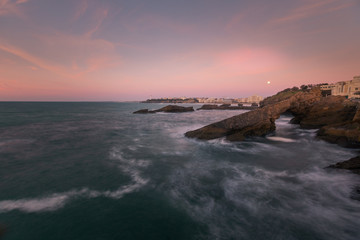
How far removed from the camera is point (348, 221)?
16.3ft

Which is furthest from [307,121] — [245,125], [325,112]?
[245,125]

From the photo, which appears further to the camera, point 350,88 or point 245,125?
point 350,88

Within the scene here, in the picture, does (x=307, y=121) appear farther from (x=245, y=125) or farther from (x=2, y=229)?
(x=2, y=229)

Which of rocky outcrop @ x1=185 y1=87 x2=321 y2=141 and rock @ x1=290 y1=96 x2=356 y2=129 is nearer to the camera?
rocky outcrop @ x1=185 y1=87 x2=321 y2=141

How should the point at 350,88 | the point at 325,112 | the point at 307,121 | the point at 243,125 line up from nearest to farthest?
the point at 243,125, the point at 325,112, the point at 307,121, the point at 350,88

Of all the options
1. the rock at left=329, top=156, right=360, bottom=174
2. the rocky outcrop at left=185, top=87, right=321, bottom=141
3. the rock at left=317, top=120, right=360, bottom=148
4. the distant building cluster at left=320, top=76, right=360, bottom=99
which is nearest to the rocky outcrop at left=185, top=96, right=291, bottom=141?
the rocky outcrop at left=185, top=87, right=321, bottom=141

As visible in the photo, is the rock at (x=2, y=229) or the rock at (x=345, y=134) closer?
the rock at (x=2, y=229)

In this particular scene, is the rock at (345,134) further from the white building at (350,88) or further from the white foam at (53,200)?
the white building at (350,88)

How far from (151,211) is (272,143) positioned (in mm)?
12882

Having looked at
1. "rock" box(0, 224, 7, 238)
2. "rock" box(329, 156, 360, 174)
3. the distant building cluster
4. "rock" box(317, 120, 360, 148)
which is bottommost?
"rock" box(0, 224, 7, 238)

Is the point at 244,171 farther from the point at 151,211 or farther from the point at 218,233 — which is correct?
the point at 151,211

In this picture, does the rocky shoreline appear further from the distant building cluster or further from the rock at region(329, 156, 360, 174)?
the distant building cluster

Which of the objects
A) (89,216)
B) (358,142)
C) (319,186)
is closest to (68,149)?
(89,216)

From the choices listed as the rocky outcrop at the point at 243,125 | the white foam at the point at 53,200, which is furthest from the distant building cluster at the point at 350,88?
the white foam at the point at 53,200
